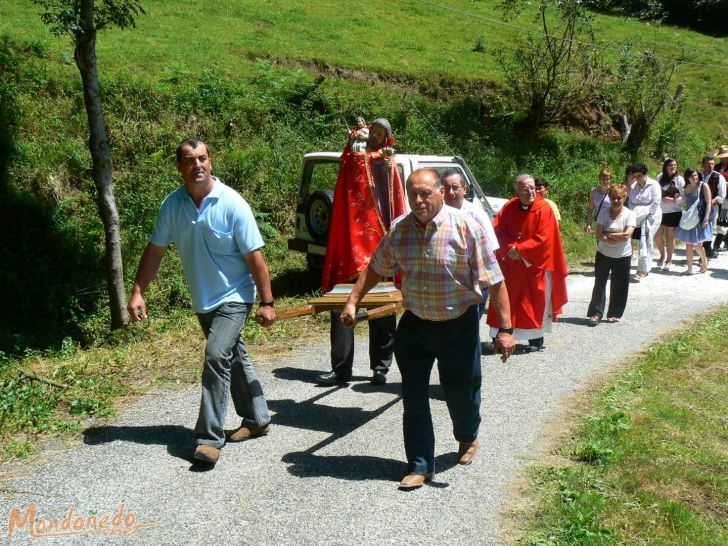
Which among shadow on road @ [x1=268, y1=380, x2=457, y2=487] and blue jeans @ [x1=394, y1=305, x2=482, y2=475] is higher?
blue jeans @ [x1=394, y1=305, x2=482, y2=475]

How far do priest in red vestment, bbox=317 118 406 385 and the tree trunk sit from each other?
125 inches

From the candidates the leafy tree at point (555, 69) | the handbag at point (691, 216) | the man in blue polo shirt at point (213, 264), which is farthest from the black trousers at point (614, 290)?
the leafy tree at point (555, 69)

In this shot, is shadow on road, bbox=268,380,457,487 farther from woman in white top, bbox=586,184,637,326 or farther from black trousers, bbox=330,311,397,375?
woman in white top, bbox=586,184,637,326

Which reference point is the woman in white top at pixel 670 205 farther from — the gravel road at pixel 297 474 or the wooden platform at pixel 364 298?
the wooden platform at pixel 364 298

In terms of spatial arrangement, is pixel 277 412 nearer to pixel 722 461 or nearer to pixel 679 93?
pixel 722 461

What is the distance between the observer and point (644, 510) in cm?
445

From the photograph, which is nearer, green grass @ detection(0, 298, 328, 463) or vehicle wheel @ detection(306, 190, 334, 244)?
green grass @ detection(0, 298, 328, 463)

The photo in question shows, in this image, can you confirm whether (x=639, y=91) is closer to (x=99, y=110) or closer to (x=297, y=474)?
(x=99, y=110)

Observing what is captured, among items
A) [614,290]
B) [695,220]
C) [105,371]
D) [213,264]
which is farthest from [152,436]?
[695,220]

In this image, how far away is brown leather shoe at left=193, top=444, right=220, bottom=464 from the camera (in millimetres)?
4797

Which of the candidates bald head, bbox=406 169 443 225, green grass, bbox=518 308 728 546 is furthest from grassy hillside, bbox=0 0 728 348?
green grass, bbox=518 308 728 546

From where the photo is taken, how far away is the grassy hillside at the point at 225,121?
10320 millimetres

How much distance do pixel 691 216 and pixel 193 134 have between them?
331 inches

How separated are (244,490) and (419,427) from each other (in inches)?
42.8
